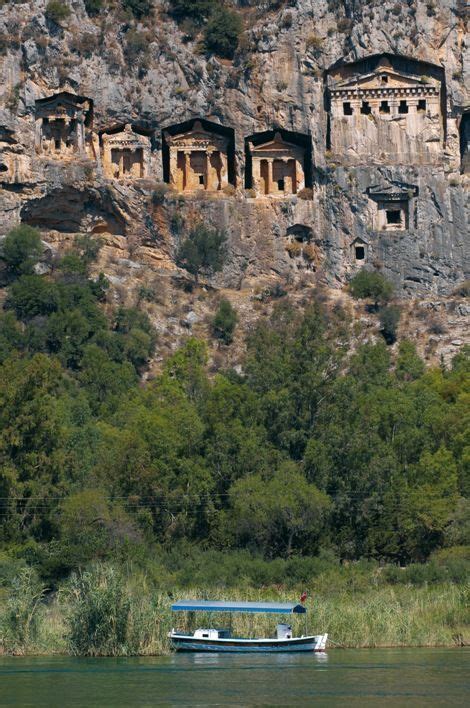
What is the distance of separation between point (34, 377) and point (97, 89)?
31.9m

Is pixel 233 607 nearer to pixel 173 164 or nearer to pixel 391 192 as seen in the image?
pixel 391 192

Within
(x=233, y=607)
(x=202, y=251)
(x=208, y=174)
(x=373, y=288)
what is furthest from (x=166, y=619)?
(x=208, y=174)

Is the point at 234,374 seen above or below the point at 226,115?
below

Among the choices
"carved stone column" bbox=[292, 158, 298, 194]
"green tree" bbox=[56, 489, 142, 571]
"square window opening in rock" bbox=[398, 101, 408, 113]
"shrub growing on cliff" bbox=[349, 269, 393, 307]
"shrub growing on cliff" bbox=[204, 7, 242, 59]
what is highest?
"shrub growing on cliff" bbox=[204, 7, 242, 59]

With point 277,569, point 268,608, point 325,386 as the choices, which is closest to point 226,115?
point 325,386

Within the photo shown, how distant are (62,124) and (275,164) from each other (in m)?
11.8

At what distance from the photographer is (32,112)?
387 feet

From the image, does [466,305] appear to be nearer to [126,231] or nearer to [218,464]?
[126,231]

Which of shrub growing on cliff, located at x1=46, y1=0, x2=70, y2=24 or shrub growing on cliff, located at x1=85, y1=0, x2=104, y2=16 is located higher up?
shrub growing on cliff, located at x1=85, y1=0, x2=104, y2=16

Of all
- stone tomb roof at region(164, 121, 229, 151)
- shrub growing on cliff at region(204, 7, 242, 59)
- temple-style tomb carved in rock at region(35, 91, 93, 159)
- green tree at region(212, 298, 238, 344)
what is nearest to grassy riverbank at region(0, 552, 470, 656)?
green tree at region(212, 298, 238, 344)

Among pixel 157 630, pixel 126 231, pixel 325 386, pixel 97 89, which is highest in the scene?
pixel 97 89

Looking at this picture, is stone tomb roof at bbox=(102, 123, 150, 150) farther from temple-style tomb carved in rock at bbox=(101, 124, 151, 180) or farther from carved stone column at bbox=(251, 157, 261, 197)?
carved stone column at bbox=(251, 157, 261, 197)

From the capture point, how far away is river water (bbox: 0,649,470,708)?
61.9m

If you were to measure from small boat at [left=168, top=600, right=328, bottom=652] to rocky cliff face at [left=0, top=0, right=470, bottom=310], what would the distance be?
48162 millimetres
